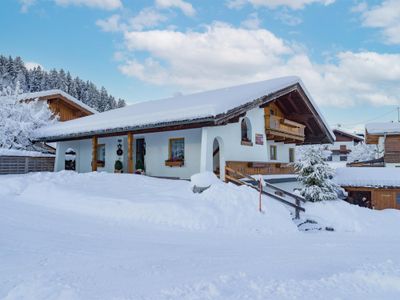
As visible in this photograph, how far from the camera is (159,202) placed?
9.98 meters

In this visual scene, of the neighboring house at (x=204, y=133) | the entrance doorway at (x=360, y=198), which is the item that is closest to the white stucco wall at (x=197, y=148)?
the neighboring house at (x=204, y=133)

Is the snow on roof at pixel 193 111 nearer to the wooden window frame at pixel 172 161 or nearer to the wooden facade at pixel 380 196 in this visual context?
the wooden window frame at pixel 172 161

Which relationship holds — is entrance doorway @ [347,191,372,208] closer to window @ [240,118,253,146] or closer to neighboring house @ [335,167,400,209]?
neighboring house @ [335,167,400,209]

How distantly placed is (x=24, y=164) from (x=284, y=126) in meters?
15.0

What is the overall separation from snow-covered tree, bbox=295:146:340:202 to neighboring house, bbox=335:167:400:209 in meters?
5.65

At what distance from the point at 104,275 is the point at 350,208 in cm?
1128

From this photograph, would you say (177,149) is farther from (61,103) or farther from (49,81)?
(49,81)

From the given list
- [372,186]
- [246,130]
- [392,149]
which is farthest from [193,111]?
[392,149]

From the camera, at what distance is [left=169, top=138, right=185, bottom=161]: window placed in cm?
1595

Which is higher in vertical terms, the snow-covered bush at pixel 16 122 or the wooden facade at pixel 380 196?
the snow-covered bush at pixel 16 122

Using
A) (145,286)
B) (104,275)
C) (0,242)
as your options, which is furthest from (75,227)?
(145,286)

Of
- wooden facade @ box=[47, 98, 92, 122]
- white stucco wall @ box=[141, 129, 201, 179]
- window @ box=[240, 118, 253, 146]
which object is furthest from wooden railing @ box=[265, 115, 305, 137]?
wooden facade @ box=[47, 98, 92, 122]

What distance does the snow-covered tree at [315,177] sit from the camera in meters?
14.5

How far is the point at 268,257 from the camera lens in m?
6.46
